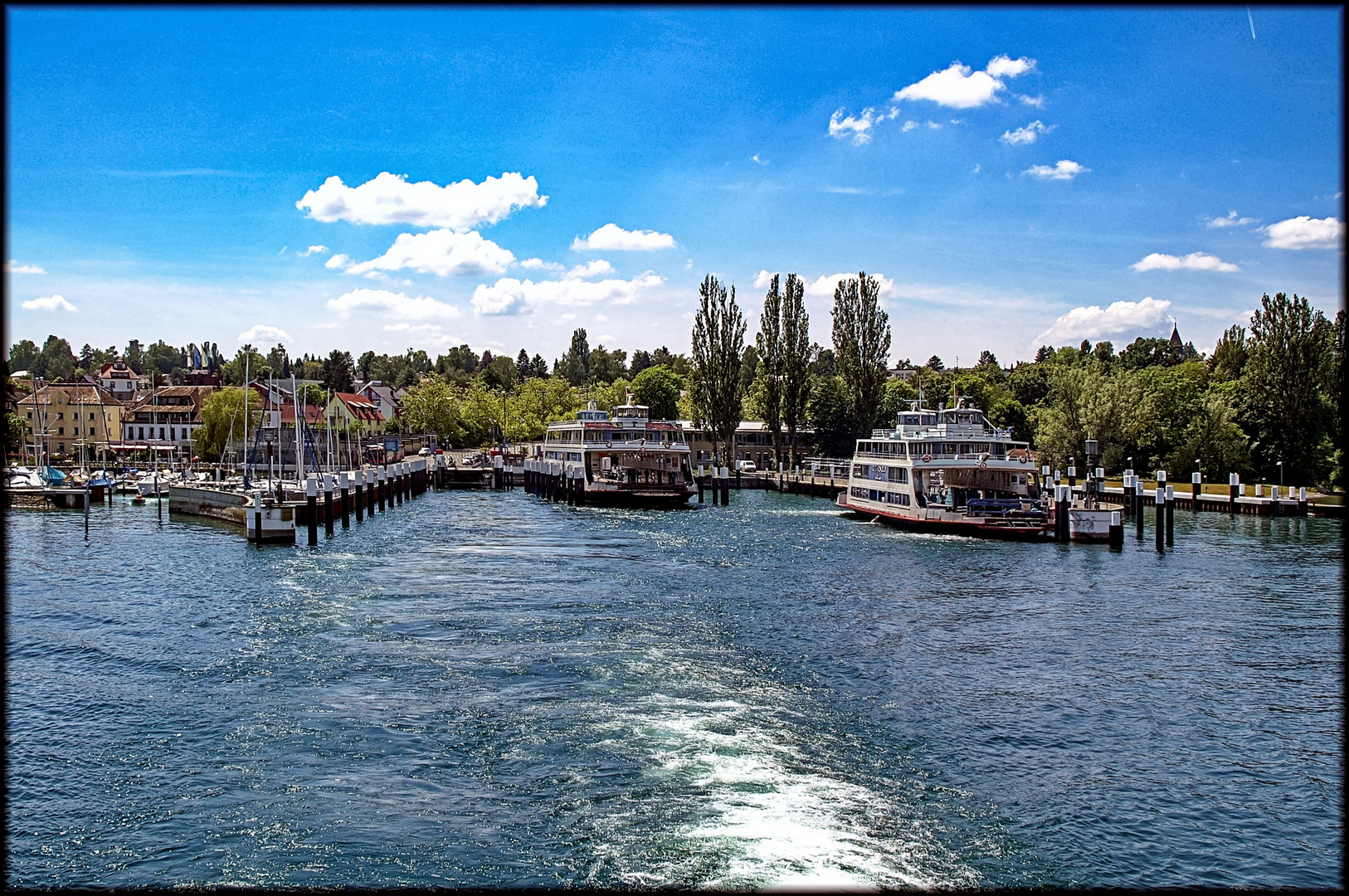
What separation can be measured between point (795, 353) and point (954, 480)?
4283 cm

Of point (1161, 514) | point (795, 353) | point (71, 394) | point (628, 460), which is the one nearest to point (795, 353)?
point (795, 353)

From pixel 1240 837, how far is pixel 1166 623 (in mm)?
16725

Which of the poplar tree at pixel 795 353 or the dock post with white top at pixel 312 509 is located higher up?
the poplar tree at pixel 795 353

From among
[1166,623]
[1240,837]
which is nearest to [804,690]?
[1240,837]

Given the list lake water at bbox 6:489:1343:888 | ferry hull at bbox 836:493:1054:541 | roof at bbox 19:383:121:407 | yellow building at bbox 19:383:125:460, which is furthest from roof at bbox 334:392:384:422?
lake water at bbox 6:489:1343:888

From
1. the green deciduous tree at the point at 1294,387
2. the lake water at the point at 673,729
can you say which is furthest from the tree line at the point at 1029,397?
the lake water at the point at 673,729

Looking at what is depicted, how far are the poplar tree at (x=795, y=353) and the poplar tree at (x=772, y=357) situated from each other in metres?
0.73

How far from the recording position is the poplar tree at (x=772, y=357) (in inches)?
3959

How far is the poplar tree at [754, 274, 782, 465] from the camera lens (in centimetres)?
10056

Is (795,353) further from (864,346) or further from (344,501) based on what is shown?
(344,501)

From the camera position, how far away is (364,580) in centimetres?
3800

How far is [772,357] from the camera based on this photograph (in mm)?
101062

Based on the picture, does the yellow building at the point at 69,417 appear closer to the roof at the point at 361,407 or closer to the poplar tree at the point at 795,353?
the roof at the point at 361,407

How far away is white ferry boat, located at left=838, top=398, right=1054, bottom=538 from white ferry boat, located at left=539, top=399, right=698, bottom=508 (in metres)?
16.0
